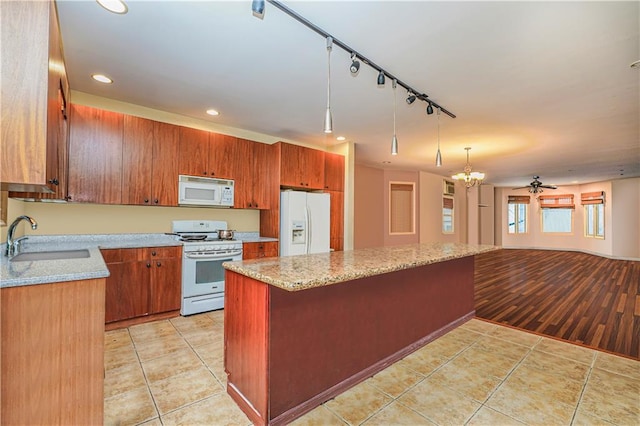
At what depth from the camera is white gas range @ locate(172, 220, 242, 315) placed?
3.43 metres

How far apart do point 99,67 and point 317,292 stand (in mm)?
2787

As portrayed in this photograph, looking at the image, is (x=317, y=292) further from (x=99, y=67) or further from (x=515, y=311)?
(x=515, y=311)

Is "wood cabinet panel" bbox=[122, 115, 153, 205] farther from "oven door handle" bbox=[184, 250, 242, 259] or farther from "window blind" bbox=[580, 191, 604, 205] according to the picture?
"window blind" bbox=[580, 191, 604, 205]

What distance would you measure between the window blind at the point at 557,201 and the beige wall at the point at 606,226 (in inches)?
6.1

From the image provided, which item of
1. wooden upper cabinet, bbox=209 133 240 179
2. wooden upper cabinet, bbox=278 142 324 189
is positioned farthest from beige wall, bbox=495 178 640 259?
wooden upper cabinet, bbox=209 133 240 179

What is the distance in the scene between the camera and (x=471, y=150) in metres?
5.44

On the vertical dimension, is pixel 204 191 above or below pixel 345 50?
below

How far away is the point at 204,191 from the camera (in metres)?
3.78

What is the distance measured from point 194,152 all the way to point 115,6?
6.50ft

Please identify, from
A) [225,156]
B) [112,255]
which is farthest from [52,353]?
[225,156]

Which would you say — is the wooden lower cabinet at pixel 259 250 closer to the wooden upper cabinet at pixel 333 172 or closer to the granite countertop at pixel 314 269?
the wooden upper cabinet at pixel 333 172

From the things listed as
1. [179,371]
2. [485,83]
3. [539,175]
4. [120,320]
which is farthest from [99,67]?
[539,175]

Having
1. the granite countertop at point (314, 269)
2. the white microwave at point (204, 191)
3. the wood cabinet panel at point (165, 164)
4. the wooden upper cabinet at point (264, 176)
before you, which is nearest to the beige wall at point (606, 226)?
the granite countertop at point (314, 269)

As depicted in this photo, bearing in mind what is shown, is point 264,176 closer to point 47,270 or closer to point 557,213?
point 47,270
